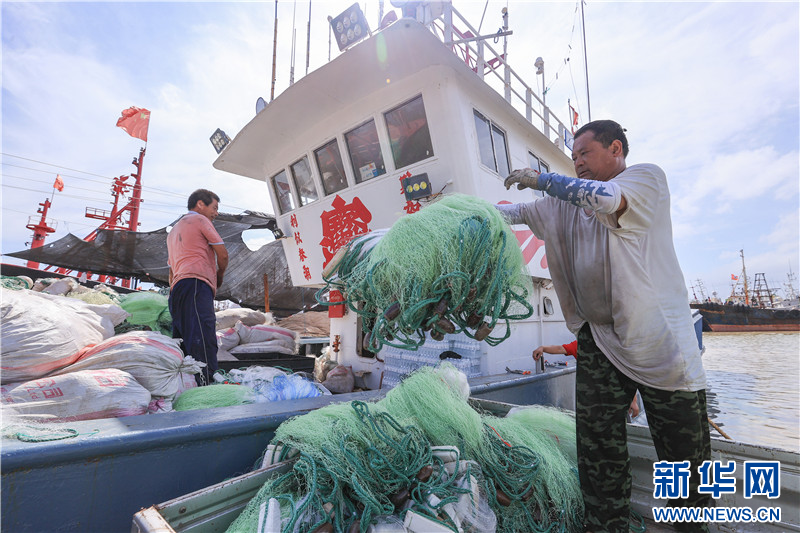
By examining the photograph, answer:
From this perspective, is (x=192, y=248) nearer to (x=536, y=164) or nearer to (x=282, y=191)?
(x=282, y=191)

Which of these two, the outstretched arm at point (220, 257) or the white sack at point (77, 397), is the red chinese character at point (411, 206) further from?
the white sack at point (77, 397)

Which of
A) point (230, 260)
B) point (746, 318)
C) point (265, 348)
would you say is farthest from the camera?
point (746, 318)

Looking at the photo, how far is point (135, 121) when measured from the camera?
10.8 meters

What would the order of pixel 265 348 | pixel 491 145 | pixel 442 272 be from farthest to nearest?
pixel 265 348 < pixel 491 145 < pixel 442 272

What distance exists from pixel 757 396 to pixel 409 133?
44.9 feet

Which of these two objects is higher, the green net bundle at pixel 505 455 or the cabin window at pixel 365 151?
the cabin window at pixel 365 151

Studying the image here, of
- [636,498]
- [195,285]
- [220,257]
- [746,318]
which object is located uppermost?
[220,257]

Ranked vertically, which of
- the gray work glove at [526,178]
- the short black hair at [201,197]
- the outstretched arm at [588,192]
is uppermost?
the short black hair at [201,197]

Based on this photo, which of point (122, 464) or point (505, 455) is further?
point (505, 455)

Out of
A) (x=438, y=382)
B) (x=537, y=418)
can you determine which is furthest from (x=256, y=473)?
(x=537, y=418)

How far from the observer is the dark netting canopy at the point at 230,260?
9.93 metres

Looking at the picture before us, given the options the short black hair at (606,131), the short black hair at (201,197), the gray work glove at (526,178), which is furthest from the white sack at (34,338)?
the short black hair at (606,131)

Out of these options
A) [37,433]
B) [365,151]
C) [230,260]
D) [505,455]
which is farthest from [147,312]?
[230,260]

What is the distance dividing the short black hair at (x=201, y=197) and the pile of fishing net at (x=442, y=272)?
2798 millimetres
